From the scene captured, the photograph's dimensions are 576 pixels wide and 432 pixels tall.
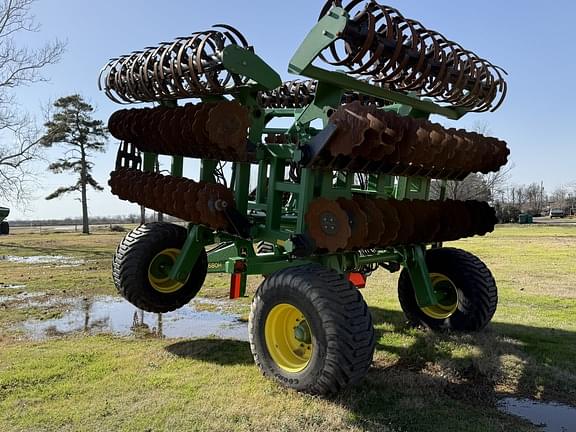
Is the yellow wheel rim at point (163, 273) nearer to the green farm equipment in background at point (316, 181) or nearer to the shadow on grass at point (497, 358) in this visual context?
the green farm equipment in background at point (316, 181)

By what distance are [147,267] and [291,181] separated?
194cm

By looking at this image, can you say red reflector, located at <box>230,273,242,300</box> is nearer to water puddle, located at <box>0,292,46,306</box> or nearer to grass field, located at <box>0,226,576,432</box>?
grass field, located at <box>0,226,576,432</box>

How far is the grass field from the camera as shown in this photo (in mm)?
3436

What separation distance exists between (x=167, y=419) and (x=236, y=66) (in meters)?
2.71

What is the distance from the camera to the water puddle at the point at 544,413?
11.6ft

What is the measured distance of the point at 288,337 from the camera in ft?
13.7

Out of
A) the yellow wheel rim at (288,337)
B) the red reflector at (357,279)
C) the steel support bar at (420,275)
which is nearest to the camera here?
the yellow wheel rim at (288,337)

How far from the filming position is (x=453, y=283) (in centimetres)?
575

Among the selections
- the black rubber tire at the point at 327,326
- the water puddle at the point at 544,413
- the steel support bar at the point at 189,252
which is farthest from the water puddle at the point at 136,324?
the water puddle at the point at 544,413

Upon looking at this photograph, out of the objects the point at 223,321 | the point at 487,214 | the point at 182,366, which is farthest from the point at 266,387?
the point at 487,214

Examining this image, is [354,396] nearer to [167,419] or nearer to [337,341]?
[337,341]

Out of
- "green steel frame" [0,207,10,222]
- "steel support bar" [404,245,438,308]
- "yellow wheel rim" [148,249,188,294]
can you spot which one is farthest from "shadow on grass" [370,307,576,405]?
"green steel frame" [0,207,10,222]

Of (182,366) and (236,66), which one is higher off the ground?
(236,66)

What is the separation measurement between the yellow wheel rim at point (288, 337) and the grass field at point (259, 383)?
227 mm
